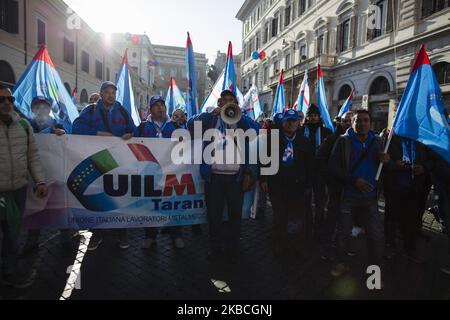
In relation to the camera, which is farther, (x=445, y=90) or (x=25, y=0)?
(x=25, y=0)

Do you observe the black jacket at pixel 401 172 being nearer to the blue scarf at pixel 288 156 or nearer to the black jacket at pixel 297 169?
the black jacket at pixel 297 169

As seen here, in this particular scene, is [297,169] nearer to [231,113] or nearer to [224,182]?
[224,182]

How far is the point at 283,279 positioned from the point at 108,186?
2384mm

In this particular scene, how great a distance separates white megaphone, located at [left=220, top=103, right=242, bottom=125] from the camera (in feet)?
11.5

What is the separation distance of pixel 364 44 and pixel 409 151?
18.4 m

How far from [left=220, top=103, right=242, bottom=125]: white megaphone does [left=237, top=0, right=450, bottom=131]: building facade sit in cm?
870

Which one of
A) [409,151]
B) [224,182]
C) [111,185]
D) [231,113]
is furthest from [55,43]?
[409,151]

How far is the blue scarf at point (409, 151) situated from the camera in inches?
146

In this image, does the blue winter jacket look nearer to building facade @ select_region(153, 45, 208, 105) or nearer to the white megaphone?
the white megaphone

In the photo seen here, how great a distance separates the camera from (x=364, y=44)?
1923 cm

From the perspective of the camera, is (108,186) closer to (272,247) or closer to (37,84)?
(272,247)

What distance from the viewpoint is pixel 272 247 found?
4.11 metres

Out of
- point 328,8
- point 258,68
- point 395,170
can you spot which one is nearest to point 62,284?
point 395,170

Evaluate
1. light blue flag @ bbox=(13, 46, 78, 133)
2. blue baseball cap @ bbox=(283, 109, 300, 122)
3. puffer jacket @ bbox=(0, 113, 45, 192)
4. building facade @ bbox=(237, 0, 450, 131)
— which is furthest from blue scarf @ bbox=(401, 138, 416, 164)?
building facade @ bbox=(237, 0, 450, 131)
